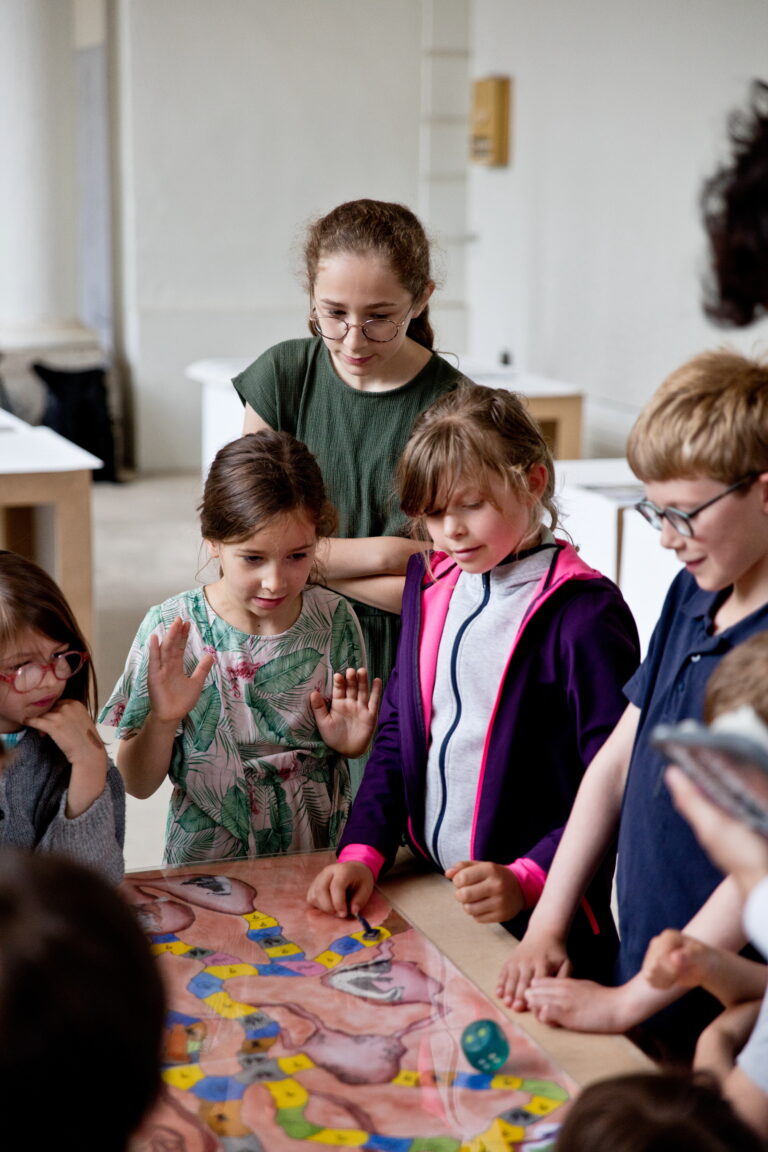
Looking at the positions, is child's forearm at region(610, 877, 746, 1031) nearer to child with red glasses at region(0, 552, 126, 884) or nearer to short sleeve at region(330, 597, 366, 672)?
child with red glasses at region(0, 552, 126, 884)

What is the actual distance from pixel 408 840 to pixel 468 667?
0.26 m

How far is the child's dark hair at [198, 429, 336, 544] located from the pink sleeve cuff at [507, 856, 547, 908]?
57 cm

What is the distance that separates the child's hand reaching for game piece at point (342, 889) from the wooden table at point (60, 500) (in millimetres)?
2570

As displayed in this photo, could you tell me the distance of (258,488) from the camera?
1.88 m

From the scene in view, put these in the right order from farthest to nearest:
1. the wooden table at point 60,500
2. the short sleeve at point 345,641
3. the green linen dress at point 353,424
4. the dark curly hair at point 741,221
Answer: the dark curly hair at point 741,221 → the wooden table at point 60,500 → the green linen dress at point 353,424 → the short sleeve at point 345,641

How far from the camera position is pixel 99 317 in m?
10.1

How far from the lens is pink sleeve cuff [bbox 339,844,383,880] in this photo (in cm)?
171

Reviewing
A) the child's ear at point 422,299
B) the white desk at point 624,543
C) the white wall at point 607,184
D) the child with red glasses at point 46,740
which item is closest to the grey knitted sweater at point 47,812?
the child with red glasses at point 46,740

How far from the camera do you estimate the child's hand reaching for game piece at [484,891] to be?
1567mm

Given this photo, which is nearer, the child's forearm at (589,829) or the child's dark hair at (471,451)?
the child's forearm at (589,829)

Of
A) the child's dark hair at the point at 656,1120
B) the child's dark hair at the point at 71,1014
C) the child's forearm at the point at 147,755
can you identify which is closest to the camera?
the child's dark hair at the point at 71,1014

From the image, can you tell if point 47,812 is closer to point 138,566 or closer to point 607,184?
point 138,566

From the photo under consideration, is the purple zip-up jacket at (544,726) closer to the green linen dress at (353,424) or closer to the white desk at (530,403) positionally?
the green linen dress at (353,424)

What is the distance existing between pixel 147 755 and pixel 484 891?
55cm
